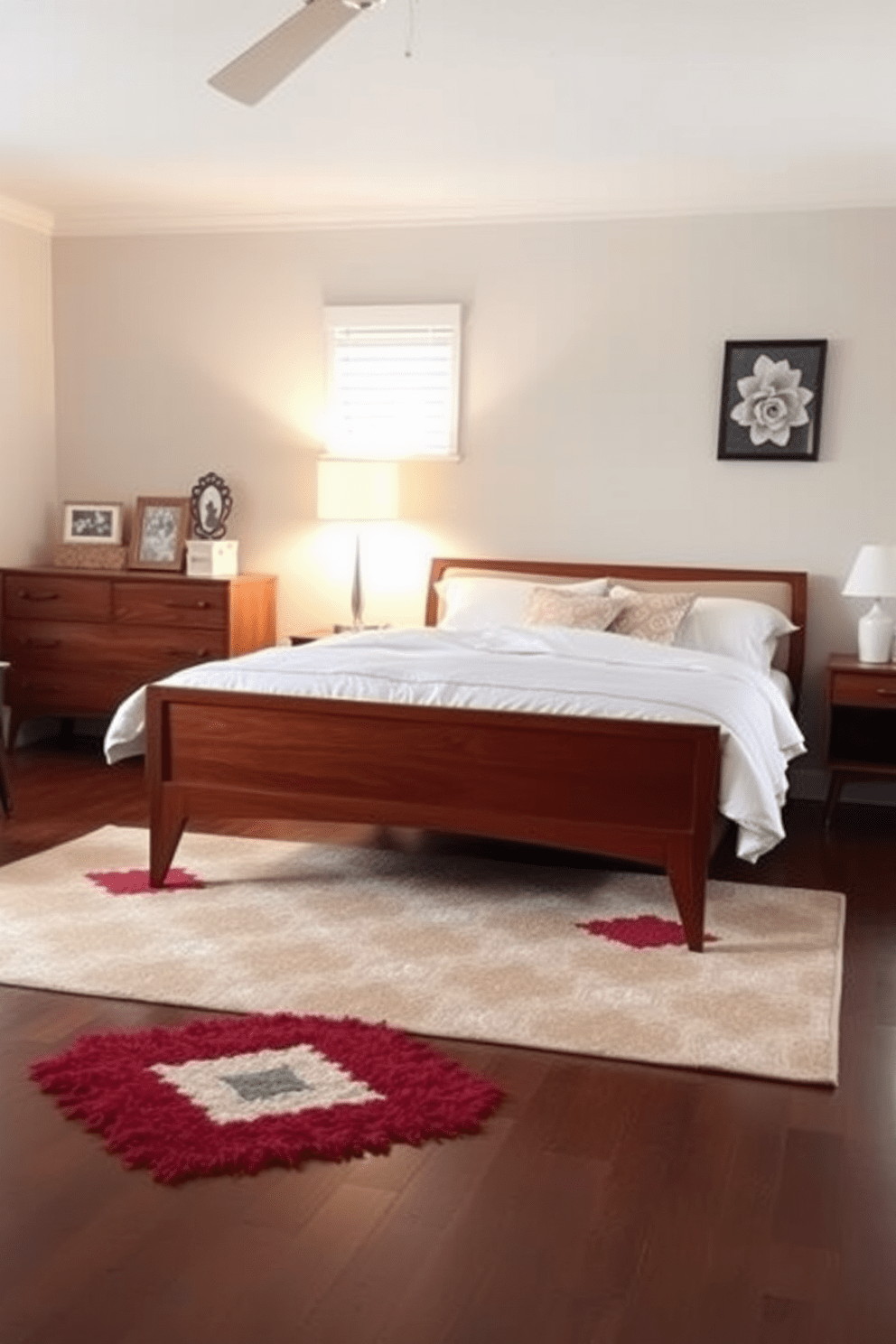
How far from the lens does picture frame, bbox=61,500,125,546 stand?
6336mm

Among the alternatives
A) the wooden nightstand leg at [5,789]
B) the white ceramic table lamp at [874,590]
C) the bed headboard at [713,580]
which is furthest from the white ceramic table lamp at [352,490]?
the white ceramic table lamp at [874,590]

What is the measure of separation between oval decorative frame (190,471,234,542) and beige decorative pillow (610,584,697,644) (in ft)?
6.77

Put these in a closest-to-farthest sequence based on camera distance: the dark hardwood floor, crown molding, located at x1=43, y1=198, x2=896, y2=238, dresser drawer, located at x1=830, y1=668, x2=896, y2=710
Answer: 1. the dark hardwood floor
2. dresser drawer, located at x1=830, y1=668, x2=896, y2=710
3. crown molding, located at x1=43, y1=198, x2=896, y2=238

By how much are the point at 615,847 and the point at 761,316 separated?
9.21 ft

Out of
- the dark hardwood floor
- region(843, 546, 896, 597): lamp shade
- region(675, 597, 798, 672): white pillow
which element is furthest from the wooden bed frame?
region(843, 546, 896, 597): lamp shade

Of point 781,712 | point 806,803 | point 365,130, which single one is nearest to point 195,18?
point 365,130

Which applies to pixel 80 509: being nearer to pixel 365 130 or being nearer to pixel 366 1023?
pixel 365 130

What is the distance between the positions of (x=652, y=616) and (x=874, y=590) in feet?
2.74

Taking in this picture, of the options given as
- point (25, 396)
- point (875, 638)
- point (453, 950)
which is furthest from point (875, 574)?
point (25, 396)

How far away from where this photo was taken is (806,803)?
543 cm

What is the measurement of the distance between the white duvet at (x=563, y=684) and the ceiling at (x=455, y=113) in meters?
1.76

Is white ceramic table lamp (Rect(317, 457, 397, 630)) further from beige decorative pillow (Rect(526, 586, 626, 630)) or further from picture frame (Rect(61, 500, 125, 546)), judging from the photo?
picture frame (Rect(61, 500, 125, 546))

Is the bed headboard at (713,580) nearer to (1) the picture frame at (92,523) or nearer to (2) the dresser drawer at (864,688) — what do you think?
(2) the dresser drawer at (864,688)

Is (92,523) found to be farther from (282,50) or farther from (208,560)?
(282,50)
